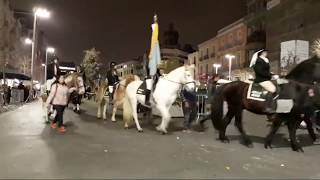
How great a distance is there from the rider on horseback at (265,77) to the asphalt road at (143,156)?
126 centimetres

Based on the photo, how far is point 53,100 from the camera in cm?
1570

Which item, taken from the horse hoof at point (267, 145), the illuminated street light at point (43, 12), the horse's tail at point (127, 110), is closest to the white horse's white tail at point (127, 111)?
the horse's tail at point (127, 110)

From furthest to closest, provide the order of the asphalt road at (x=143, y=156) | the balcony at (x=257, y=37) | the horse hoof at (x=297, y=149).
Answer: the balcony at (x=257, y=37)
the horse hoof at (x=297, y=149)
the asphalt road at (x=143, y=156)

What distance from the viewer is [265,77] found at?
13.0 m

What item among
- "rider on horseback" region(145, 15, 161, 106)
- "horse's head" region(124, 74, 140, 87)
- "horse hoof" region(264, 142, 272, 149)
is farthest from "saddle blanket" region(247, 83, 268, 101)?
"horse's head" region(124, 74, 140, 87)

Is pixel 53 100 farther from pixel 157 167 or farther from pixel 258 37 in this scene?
pixel 258 37

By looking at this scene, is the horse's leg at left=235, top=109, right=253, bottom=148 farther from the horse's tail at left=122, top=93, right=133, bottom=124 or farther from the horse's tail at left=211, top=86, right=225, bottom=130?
the horse's tail at left=122, top=93, right=133, bottom=124

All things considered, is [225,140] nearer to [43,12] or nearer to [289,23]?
[43,12]

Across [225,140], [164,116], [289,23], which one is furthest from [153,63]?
[289,23]

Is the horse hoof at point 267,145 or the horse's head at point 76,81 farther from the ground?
the horse's head at point 76,81

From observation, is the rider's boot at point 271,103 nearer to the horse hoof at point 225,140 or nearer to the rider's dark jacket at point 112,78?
the horse hoof at point 225,140

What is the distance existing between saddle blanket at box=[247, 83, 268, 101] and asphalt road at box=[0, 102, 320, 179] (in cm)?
138

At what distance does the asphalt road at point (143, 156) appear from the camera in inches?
361

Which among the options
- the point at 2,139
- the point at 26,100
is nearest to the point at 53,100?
the point at 2,139
